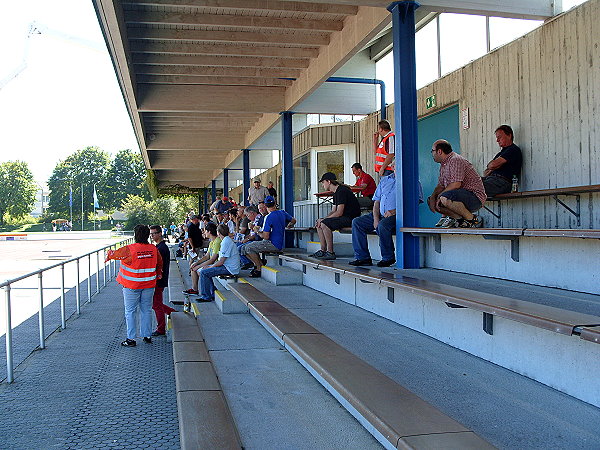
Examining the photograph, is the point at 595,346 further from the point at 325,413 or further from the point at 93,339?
the point at 93,339

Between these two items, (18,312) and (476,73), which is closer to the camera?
(476,73)

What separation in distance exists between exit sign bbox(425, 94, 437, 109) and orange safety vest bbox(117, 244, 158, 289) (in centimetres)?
548

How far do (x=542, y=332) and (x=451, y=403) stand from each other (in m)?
0.74

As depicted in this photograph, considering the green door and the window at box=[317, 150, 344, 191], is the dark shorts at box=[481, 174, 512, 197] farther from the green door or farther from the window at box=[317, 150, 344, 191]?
the window at box=[317, 150, 344, 191]

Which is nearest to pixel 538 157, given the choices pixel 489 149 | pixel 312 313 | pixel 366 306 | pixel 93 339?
pixel 489 149

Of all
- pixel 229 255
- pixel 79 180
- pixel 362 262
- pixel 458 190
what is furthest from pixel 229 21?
pixel 79 180

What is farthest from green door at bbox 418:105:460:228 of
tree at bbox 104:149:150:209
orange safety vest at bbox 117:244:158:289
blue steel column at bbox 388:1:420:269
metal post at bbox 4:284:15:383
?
tree at bbox 104:149:150:209

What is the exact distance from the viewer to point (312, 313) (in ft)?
20.4

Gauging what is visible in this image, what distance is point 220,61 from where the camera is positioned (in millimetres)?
10016

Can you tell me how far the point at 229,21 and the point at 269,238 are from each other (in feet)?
12.4

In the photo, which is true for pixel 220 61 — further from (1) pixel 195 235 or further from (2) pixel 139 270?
(1) pixel 195 235

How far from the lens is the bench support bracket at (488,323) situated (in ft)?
13.0

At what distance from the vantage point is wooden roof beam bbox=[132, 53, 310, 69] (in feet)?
32.0

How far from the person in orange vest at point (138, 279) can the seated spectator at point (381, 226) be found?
2779 mm
